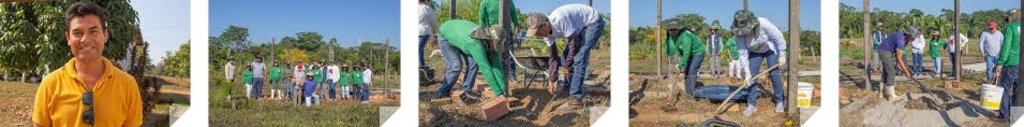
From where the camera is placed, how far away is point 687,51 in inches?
270

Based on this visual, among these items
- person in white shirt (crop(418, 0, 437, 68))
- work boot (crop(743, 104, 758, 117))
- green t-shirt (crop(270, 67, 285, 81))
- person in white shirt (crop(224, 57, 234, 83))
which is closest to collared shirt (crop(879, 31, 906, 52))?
work boot (crop(743, 104, 758, 117))

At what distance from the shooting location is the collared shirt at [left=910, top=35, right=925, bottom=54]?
6.73 metres

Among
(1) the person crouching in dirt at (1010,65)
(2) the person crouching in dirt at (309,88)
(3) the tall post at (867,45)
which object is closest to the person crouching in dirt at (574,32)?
(2) the person crouching in dirt at (309,88)

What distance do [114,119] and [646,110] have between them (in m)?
3.06

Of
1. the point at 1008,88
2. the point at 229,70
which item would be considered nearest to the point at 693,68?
the point at 1008,88

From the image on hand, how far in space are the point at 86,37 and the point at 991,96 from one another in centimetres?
515

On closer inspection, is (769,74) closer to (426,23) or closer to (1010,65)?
(1010,65)

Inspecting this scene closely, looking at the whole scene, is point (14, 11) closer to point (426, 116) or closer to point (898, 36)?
point (426, 116)

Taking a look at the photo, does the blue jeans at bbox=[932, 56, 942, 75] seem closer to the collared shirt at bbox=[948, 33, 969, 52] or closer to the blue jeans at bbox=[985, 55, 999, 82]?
the collared shirt at bbox=[948, 33, 969, 52]

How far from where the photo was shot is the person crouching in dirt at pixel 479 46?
6.86 meters

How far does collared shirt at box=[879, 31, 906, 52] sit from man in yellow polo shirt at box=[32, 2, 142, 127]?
436 centimetres

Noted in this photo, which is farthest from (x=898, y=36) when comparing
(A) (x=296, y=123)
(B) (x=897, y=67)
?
(A) (x=296, y=123)

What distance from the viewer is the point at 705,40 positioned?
22.6ft

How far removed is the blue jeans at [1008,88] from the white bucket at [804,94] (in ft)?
3.48
